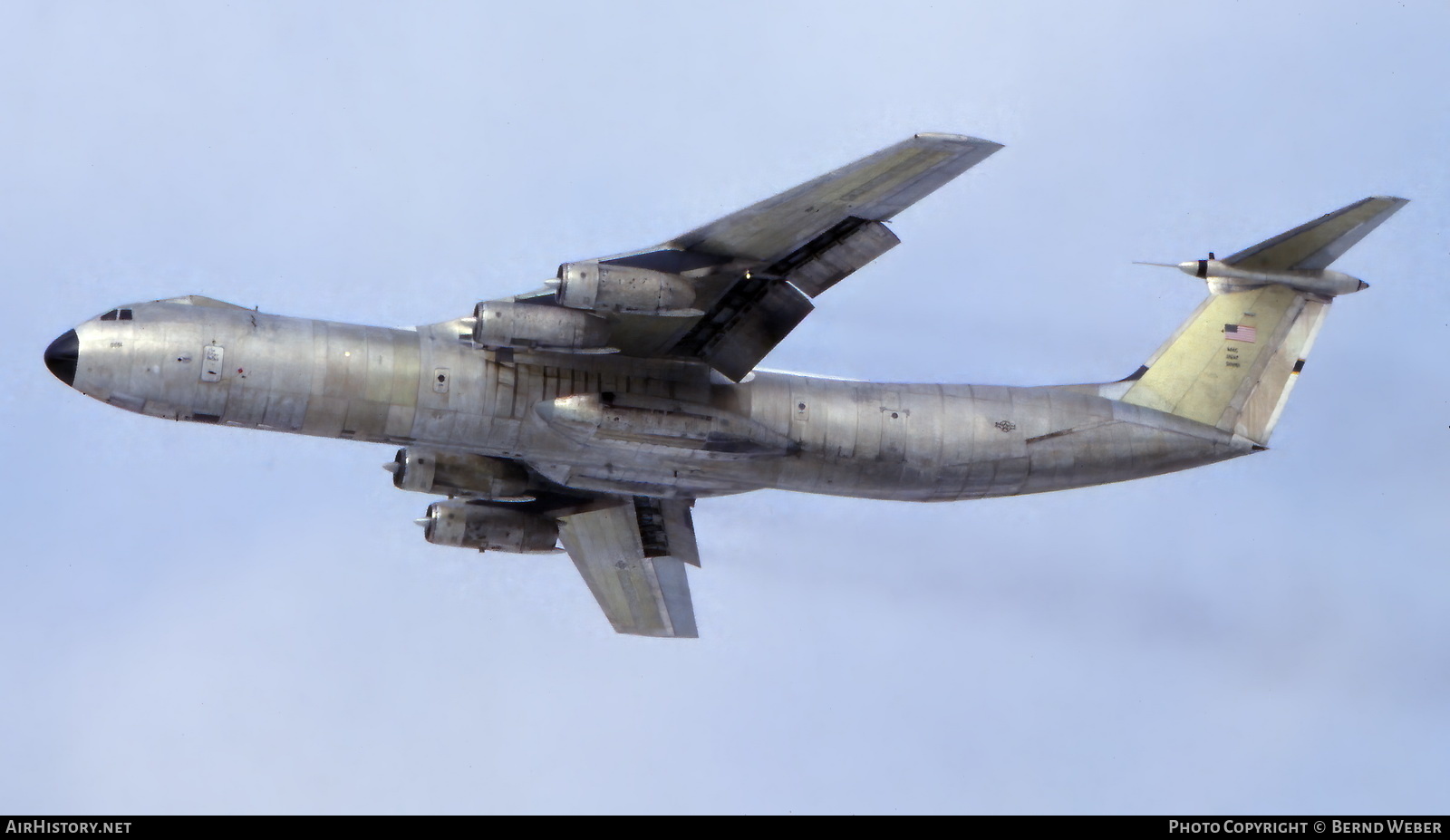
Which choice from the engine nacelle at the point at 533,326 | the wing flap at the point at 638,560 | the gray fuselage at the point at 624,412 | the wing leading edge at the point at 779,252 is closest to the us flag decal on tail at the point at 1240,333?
the gray fuselage at the point at 624,412

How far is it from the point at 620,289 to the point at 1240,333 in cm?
1210

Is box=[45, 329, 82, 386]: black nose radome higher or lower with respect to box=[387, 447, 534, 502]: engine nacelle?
higher

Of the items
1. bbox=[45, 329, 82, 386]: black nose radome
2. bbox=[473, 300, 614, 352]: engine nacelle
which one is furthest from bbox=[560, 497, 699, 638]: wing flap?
bbox=[45, 329, 82, 386]: black nose radome

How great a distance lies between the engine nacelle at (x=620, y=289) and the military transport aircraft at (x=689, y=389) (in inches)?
1.2

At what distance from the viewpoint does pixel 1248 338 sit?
33.6 meters

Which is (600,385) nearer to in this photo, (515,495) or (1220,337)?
(515,495)

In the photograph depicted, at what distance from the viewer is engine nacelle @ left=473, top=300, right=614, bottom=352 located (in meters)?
28.1

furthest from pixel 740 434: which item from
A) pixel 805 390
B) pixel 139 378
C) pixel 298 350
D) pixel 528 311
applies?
pixel 139 378

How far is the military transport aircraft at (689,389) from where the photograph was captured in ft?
91.7

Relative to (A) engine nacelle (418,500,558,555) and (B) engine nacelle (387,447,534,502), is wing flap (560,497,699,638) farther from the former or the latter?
(B) engine nacelle (387,447,534,502)

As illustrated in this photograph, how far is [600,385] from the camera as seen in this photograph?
1162 inches

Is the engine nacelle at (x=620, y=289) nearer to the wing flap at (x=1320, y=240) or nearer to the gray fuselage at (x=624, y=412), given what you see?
the gray fuselage at (x=624, y=412)

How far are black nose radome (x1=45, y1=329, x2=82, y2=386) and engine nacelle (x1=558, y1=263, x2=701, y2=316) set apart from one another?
7.04m

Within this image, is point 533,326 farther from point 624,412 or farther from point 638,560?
point 638,560
